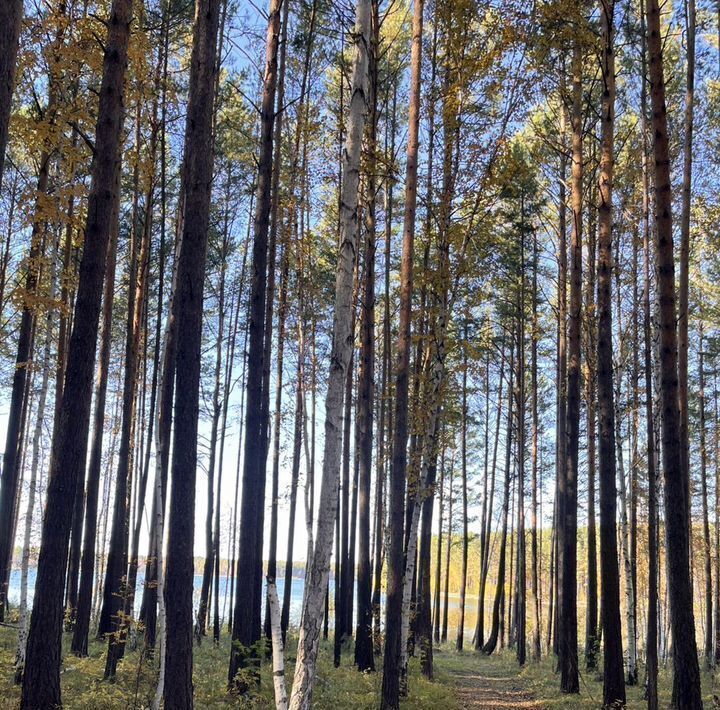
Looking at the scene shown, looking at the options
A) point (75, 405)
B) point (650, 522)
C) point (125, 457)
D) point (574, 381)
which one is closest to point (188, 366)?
point (75, 405)

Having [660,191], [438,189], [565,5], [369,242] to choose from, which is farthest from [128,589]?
[565,5]

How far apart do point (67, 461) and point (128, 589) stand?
15.2ft

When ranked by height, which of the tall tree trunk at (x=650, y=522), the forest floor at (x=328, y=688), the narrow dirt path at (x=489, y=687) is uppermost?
the tall tree trunk at (x=650, y=522)

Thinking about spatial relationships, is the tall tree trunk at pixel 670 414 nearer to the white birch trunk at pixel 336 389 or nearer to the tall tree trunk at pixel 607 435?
the tall tree trunk at pixel 607 435

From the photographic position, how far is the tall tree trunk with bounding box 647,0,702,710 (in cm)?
710

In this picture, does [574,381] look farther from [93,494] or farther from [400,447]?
[93,494]

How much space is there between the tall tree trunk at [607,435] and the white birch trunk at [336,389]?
16.5ft

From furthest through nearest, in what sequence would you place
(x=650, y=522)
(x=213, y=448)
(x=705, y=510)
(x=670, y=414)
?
(x=705, y=510) < (x=213, y=448) < (x=650, y=522) < (x=670, y=414)

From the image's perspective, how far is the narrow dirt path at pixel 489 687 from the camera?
11117 millimetres

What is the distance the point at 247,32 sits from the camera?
9320mm

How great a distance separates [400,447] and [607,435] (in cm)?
306

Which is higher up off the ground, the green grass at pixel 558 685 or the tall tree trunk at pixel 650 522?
the tall tree trunk at pixel 650 522

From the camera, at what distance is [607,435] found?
29.8 feet

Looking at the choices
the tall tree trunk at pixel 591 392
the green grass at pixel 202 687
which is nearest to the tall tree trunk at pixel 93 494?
the green grass at pixel 202 687
